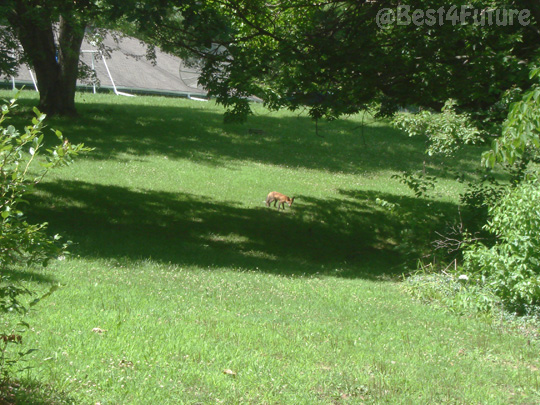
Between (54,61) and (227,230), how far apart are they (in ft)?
32.9

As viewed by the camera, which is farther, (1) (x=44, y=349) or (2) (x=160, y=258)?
(2) (x=160, y=258)

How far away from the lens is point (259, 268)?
36.6ft

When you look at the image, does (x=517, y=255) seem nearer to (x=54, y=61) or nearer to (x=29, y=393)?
(x=29, y=393)

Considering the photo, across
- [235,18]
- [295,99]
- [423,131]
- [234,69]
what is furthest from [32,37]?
[423,131]

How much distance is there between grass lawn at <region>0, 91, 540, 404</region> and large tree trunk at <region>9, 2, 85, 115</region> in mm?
1912

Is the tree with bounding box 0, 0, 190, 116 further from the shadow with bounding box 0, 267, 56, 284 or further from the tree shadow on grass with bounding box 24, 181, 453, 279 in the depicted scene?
the shadow with bounding box 0, 267, 56, 284

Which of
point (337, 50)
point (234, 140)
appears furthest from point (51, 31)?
point (234, 140)

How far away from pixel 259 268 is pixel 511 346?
500 cm

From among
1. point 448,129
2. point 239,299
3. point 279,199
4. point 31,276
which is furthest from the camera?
point 279,199

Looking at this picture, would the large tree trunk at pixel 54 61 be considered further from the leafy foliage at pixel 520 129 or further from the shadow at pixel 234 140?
the leafy foliage at pixel 520 129

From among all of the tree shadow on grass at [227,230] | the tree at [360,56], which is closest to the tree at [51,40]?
the tree at [360,56]

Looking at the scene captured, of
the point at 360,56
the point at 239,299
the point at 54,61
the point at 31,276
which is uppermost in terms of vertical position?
the point at 360,56

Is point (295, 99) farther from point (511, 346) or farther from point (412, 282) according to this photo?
point (511, 346)

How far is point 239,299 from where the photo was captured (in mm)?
8172
